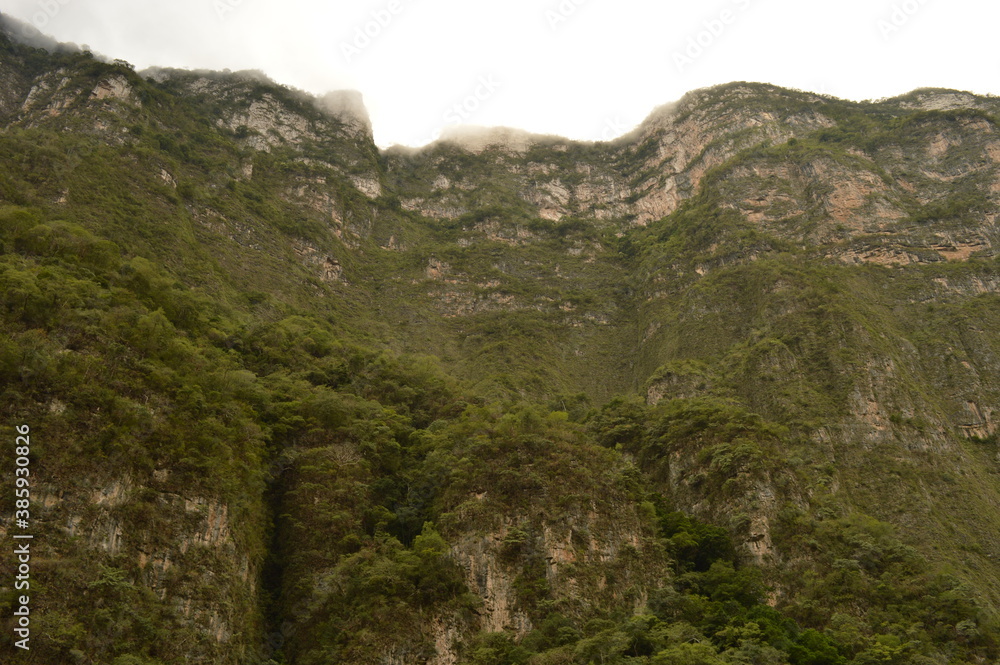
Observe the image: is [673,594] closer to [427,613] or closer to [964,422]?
[427,613]

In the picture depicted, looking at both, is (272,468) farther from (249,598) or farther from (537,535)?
(537,535)

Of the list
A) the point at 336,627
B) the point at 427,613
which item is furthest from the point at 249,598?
the point at 427,613

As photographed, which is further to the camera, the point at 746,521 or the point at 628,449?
the point at 628,449

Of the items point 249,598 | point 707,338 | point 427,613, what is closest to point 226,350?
point 249,598

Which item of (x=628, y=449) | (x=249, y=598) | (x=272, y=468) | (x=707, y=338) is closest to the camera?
(x=249, y=598)

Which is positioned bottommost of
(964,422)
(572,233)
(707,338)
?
(964,422)

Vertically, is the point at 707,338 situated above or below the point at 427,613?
above

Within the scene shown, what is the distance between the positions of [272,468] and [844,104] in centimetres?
10831

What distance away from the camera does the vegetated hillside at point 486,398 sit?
92.2 ft

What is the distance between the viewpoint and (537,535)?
115ft

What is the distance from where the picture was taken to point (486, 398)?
5444cm

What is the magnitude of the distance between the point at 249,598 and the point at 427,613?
7758 mm

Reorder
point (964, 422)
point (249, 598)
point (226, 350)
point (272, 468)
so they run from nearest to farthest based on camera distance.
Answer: point (249, 598)
point (272, 468)
point (226, 350)
point (964, 422)

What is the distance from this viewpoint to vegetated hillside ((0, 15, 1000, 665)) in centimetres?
2811
